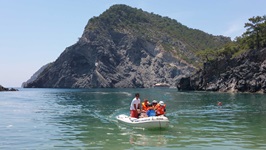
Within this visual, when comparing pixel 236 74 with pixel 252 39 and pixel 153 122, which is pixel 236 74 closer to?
pixel 252 39

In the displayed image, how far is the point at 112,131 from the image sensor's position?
25547 mm

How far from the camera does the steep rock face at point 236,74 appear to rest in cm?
9788

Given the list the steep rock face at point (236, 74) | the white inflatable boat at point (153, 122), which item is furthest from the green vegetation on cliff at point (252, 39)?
the white inflatable boat at point (153, 122)

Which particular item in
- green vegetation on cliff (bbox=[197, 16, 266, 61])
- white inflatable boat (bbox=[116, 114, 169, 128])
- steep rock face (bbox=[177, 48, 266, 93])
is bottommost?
white inflatable boat (bbox=[116, 114, 169, 128])

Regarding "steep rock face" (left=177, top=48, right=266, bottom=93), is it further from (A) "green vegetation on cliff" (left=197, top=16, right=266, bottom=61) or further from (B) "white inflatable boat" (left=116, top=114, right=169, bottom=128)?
(B) "white inflatable boat" (left=116, top=114, right=169, bottom=128)

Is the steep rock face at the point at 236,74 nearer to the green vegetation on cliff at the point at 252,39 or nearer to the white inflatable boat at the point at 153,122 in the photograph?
the green vegetation on cliff at the point at 252,39

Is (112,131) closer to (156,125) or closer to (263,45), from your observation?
(156,125)

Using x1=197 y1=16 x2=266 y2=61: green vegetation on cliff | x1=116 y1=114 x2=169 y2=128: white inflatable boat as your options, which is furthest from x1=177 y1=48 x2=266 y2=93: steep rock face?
x1=116 y1=114 x2=169 y2=128: white inflatable boat

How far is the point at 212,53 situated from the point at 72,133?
357ft

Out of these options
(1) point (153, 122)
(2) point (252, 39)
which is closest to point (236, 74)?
(2) point (252, 39)

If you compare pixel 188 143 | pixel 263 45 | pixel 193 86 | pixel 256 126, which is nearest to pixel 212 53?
pixel 193 86

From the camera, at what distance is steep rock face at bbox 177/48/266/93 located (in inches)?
3853

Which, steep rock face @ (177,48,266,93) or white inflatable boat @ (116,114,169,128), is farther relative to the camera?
steep rock face @ (177,48,266,93)

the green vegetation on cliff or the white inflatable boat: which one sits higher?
the green vegetation on cliff
